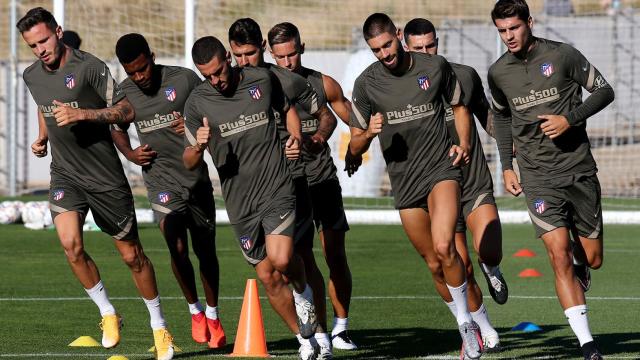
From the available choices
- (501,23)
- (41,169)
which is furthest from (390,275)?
(41,169)

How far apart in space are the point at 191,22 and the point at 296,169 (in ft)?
37.2

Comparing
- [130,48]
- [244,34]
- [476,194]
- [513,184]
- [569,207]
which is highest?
[244,34]

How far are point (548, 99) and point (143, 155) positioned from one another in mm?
3208

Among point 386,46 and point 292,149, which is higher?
point 386,46

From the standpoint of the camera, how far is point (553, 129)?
9.21 m

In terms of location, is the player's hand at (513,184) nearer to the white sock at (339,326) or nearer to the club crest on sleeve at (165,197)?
the white sock at (339,326)

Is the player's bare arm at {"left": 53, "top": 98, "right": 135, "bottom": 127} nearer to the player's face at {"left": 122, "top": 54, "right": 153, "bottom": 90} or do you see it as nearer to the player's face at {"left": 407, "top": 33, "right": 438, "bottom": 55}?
the player's face at {"left": 122, "top": 54, "right": 153, "bottom": 90}

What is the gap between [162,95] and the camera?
10625mm

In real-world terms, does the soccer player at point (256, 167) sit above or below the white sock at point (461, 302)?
above

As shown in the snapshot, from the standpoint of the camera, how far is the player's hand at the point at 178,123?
34.8ft

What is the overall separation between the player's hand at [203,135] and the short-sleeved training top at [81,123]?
116 cm

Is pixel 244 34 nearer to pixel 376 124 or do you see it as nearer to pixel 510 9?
pixel 376 124

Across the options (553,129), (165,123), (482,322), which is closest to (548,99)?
(553,129)

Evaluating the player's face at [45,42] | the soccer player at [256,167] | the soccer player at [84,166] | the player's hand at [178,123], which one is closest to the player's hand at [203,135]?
the soccer player at [256,167]
